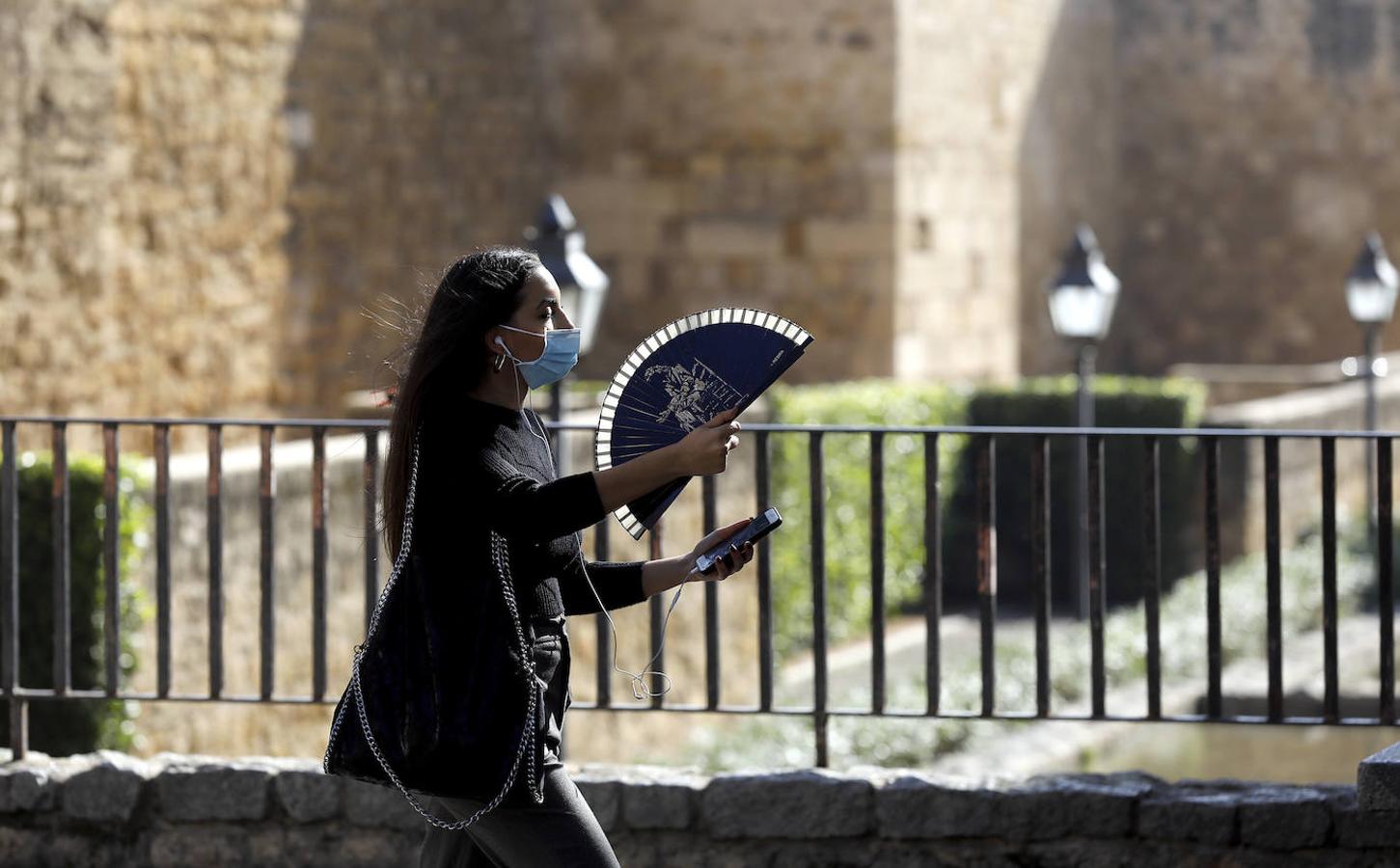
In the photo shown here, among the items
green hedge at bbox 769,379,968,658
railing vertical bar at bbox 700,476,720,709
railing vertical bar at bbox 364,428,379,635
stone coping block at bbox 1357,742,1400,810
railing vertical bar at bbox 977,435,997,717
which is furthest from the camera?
green hedge at bbox 769,379,968,658

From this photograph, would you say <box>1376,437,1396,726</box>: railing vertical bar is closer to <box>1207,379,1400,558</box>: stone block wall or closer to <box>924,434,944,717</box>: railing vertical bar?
<box>924,434,944,717</box>: railing vertical bar

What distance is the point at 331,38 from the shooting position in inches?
492

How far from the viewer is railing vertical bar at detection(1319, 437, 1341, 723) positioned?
4.93m

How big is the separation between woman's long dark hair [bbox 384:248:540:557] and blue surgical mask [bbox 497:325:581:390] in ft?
0.15

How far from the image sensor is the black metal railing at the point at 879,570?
4953 millimetres

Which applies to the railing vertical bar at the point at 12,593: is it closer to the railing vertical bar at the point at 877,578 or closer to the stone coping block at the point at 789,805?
the stone coping block at the point at 789,805

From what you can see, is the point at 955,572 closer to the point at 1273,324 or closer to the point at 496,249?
the point at 1273,324

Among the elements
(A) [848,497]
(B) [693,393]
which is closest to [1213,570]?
(B) [693,393]

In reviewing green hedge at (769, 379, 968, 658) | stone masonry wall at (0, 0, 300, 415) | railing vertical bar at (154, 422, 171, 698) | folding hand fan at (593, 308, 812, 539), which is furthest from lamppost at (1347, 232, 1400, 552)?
folding hand fan at (593, 308, 812, 539)

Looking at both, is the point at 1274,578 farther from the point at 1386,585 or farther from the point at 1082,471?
the point at 1082,471

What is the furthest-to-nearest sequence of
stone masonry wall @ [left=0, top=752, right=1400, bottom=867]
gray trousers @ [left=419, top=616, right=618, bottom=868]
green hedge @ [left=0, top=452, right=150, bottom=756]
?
green hedge @ [left=0, top=452, right=150, bottom=756] < stone masonry wall @ [left=0, top=752, right=1400, bottom=867] < gray trousers @ [left=419, top=616, right=618, bottom=868]

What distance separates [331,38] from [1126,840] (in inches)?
345

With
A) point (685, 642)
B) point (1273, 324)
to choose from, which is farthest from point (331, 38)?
point (1273, 324)

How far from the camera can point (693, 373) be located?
340 cm
